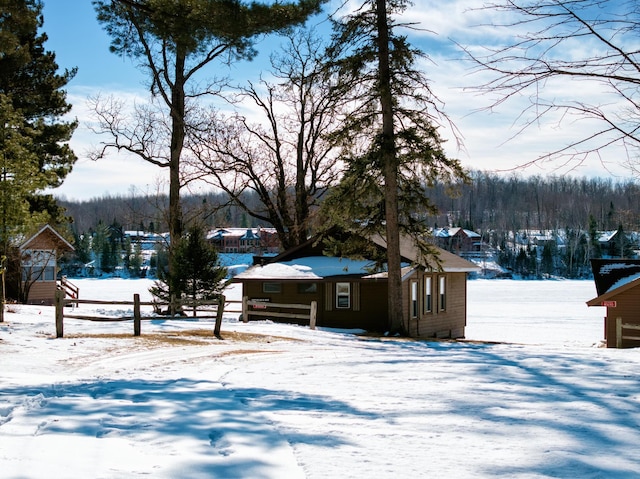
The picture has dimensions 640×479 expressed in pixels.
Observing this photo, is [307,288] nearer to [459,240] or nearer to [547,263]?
[547,263]

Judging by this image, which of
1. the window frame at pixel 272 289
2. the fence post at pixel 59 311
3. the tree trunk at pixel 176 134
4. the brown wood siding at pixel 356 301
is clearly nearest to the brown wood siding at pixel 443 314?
the brown wood siding at pixel 356 301

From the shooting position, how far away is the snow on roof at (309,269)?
1083 inches

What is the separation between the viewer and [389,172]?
22453mm

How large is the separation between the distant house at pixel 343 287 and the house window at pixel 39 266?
16.0 m

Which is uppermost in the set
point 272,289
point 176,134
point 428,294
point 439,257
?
point 176,134

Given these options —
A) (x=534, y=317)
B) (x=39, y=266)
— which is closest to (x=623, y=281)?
(x=534, y=317)

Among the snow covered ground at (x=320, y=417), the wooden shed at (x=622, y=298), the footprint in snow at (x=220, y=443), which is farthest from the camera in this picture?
the wooden shed at (x=622, y=298)

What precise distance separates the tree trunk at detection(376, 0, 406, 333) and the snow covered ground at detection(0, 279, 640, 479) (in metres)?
10.9

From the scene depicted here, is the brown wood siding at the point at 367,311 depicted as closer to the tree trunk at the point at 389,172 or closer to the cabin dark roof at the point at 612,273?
the tree trunk at the point at 389,172

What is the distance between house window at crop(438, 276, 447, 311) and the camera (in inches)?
1247

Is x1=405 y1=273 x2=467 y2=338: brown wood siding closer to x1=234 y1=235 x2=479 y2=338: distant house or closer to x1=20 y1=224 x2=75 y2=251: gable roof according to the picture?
x1=234 y1=235 x2=479 y2=338: distant house

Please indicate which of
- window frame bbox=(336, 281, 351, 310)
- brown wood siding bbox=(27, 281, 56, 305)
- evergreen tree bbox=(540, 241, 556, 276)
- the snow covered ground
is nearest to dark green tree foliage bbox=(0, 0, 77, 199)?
brown wood siding bbox=(27, 281, 56, 305)

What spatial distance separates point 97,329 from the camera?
18.9m

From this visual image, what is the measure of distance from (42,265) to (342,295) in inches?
853
